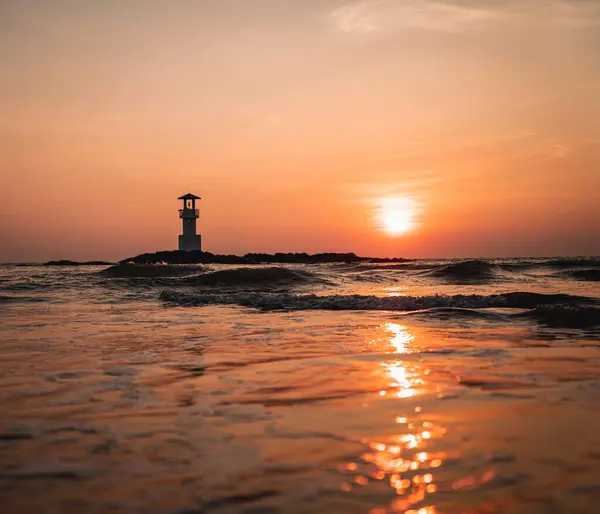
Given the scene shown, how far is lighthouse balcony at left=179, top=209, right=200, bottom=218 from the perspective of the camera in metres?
57.1

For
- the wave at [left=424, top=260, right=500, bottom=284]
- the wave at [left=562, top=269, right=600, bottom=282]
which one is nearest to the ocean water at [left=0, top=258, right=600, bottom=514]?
the wave at [left=424, top=260, right=500, bottom=284]

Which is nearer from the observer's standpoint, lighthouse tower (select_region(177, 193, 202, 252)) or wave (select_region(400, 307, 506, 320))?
wave (select_region(400, 307, 506, 320))

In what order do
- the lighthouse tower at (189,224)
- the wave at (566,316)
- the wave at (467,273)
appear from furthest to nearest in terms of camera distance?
the lighthouse tower at (189,224)
the wave at (467,273)
the wave at (566,316)

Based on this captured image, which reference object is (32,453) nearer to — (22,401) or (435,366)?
(22,401)

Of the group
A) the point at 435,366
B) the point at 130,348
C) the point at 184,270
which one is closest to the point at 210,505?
the point at 435,366

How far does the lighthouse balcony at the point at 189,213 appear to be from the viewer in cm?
5709

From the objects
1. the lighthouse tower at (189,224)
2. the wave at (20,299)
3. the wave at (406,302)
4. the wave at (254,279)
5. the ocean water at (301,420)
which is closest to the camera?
the ocean water at (301,420)

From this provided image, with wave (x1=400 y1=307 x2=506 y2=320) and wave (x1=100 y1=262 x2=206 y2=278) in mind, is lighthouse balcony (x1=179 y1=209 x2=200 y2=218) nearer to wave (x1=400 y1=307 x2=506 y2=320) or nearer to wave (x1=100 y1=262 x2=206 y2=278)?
wave (x1=100 y1=262 x2=206 y2=278)

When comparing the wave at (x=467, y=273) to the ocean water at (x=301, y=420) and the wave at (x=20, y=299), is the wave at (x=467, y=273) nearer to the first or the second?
the wave at (x=20, y=299)

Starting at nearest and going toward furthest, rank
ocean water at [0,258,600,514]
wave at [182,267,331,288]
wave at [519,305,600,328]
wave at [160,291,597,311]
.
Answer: ocean water at [0,258,600,514]
wave at [519,305,600,328]
wave at [160,291,597,311]
wave at [182,267,331,288]

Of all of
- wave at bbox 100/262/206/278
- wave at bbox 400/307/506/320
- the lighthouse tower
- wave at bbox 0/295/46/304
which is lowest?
wave at bbox 400/307/506/320

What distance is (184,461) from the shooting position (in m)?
2.24

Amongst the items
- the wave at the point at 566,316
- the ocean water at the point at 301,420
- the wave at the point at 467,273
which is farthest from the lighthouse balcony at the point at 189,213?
the wave at the point at 566,316

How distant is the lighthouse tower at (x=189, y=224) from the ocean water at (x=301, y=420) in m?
51.5
